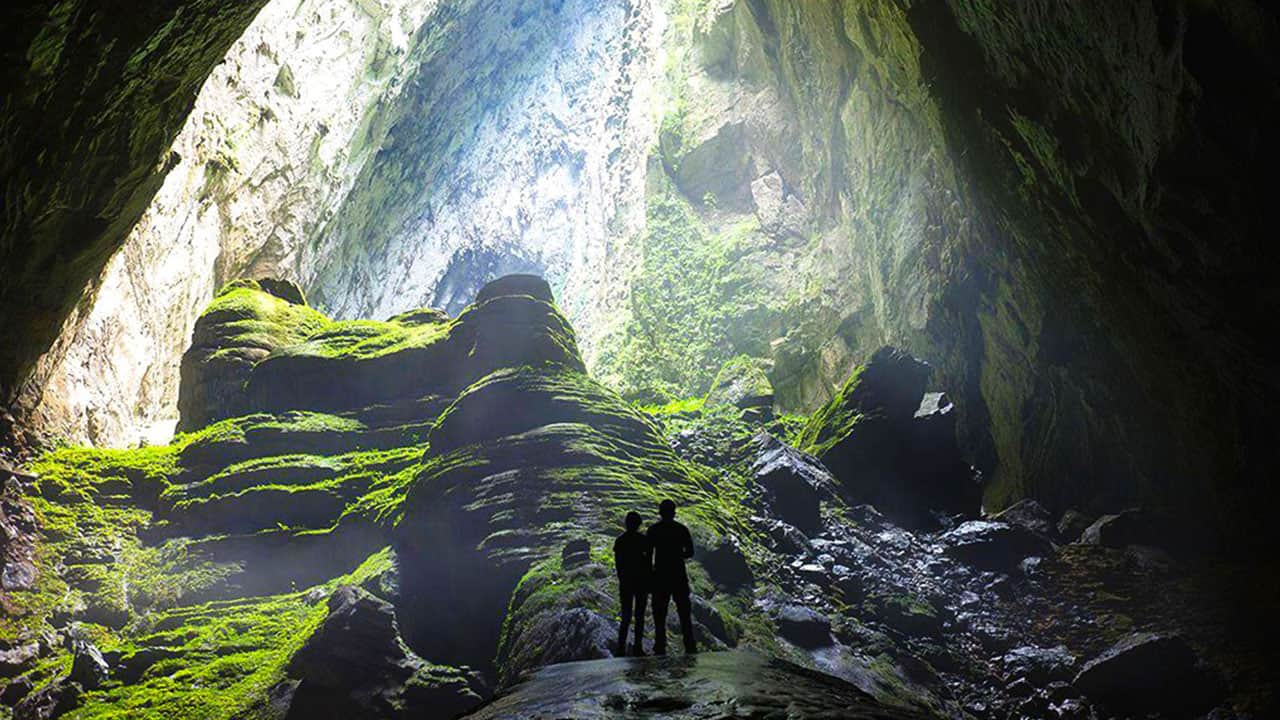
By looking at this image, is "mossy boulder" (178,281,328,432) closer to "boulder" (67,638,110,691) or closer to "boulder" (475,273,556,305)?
"boulder" (475,273,556,305)

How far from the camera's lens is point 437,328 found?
3212 cm

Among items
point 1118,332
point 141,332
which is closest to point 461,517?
point 1118,332

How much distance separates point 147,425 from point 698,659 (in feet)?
109

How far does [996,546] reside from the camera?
18.2 metres

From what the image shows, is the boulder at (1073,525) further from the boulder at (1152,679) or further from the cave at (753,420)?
the boulder at (1152,679)

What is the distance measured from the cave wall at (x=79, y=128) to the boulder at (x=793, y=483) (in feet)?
56.9

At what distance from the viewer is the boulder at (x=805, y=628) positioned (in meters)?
15.3

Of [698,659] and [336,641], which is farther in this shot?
[336,641]

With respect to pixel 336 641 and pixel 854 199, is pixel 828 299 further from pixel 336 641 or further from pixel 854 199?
pixel 336 641

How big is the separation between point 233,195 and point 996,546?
38.9 metres

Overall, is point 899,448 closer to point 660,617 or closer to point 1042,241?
point 1042,241

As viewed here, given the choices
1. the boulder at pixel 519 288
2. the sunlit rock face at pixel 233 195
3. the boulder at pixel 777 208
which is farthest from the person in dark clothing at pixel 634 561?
the boulder at pixel 777 208

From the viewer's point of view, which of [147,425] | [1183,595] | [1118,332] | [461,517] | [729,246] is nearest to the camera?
[1183,595]

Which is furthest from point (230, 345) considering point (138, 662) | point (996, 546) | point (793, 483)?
point (996, 546)
